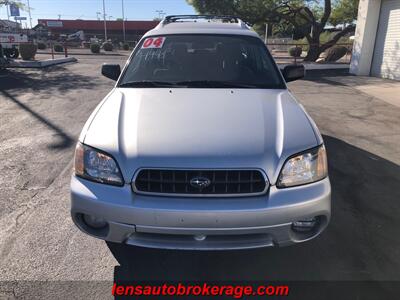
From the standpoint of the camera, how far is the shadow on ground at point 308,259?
2.96 meters

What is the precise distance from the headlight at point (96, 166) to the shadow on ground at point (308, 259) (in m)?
0.79

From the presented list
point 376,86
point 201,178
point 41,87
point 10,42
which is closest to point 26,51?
point 10,42

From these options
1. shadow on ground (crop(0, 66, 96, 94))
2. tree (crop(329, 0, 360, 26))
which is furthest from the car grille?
tree (crop(329, 0, 360, 26))

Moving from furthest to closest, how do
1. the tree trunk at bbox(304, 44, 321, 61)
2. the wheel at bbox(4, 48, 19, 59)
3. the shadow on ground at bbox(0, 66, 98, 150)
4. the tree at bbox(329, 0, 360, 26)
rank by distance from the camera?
the tree at bbox(329, 0, 360, 26) < the tree trunk at bbox(304, 44, 321, 61) < the wheel at bbox(4, 48, 19, 59) < the shadow on ground at bbox(0, 66, 98, 150)

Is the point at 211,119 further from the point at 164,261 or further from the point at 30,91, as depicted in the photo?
the point at 30,91

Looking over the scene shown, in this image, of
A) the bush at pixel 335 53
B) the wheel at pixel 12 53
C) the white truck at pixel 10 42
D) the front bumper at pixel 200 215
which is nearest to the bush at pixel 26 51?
the white truck at pixel 10 42

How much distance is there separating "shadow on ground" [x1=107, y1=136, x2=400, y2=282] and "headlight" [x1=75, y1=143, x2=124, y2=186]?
79cm

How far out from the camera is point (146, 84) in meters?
3.76

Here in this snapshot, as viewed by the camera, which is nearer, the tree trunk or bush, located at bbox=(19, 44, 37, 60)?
bush, located at bbox=(19, 44, 37, 60)

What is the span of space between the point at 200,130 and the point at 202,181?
0.42 meters

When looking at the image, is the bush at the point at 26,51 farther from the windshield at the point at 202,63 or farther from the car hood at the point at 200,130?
the car hood at the point at 200,130

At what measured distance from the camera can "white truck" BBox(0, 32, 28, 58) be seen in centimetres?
2060

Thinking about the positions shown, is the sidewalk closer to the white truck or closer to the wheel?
the white truck

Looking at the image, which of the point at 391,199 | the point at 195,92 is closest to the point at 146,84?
the point at 195,92
